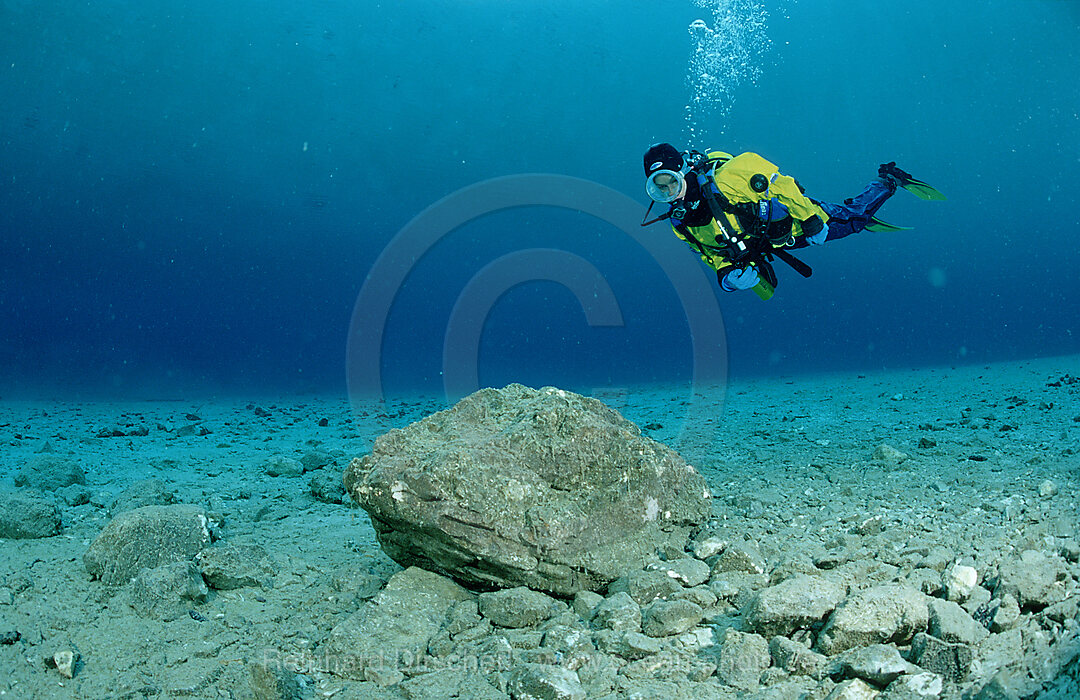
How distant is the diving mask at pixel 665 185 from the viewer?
5277 mm

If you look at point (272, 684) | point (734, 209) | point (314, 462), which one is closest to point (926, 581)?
point (272, 684)

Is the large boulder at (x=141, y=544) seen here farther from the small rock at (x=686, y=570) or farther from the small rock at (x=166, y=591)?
the small rock at (x=686, y=570)

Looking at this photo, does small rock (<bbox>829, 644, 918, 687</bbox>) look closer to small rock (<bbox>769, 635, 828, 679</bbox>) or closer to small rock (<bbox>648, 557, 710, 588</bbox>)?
small rock (<bbox>769, 635, 828, 679</bbox>)

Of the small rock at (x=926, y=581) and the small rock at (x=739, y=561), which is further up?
the small rock at (x=739, y=561)

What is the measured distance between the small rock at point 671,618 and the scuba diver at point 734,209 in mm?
3619

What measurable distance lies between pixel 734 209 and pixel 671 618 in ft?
13.7

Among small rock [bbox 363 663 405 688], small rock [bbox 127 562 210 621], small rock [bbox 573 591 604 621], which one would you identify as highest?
small rock [bbox 127 562 210 621]

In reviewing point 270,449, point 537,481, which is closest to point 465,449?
point 537,481

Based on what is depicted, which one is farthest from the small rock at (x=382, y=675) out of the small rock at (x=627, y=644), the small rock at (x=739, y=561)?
the small rock at (x=739, y=561)

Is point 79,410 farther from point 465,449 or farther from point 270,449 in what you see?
point 465,449

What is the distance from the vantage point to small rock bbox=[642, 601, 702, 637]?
8.27ft

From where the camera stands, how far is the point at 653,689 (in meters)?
2.18

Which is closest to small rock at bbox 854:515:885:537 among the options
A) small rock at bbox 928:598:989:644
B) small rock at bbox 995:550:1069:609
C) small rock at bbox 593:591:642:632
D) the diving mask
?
small rock at bbox 995:550:1069:609

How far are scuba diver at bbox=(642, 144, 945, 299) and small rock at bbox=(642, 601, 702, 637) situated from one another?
362cm
